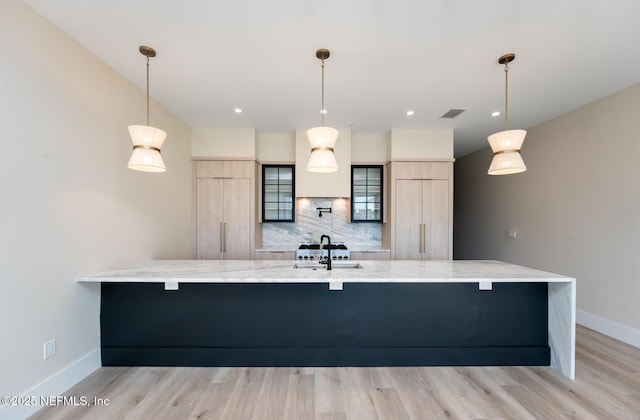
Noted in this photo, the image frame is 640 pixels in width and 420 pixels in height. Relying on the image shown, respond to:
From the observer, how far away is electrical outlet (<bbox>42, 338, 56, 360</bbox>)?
1.94m

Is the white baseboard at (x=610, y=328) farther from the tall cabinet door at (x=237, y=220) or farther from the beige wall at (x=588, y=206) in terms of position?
the tall cabinet door at (x=237, y=220)

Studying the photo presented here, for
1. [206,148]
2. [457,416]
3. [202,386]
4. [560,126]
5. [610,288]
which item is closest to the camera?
[457,416]

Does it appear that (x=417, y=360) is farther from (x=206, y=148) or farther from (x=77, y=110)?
(x=206, y=148)

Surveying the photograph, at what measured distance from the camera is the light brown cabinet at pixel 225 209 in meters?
4.28

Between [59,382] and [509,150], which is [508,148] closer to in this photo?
[509,150]

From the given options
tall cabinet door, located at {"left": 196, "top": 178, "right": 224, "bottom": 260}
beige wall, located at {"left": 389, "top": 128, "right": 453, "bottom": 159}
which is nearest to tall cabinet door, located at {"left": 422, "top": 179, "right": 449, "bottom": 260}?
beige wall, located at {"left": 389, "top": 128, "right": 453, "bottom": 159}

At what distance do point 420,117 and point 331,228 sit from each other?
7.41 ft

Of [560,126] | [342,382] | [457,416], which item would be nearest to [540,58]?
[560,126]

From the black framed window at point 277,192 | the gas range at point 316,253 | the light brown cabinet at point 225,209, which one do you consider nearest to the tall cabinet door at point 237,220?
the light brown cabinet at point 225,209

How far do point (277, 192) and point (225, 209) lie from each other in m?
0.91

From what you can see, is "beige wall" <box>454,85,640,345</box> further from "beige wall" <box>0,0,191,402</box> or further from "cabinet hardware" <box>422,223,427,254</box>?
"beige wall" <box>0,0,191,402</box>

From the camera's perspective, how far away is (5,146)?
1.69m

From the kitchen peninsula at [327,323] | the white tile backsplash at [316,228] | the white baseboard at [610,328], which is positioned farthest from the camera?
the white tile backsplash at [316,228]

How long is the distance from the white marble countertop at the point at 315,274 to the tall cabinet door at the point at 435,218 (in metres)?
1.63
